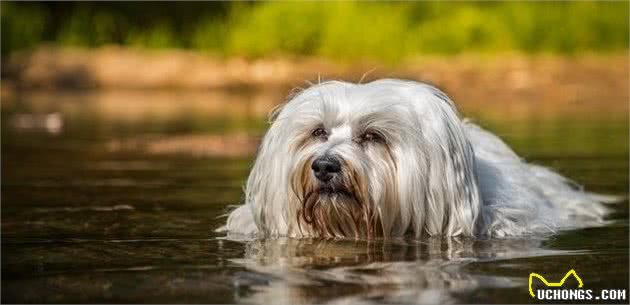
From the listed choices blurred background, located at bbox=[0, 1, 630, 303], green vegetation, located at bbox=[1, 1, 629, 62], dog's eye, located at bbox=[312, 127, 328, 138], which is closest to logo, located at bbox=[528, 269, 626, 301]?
blurred background, located at bbox=[0, 1, 630, 303]

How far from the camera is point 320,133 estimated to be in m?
6.72

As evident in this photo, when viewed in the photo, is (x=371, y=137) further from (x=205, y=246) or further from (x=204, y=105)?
(x=204, y=105)

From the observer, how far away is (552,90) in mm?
26078

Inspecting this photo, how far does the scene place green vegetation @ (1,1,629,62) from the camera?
27844mm

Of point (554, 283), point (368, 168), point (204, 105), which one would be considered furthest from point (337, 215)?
point (204, 105)

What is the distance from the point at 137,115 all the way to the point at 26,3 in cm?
1324

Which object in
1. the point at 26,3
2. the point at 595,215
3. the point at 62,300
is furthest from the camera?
the point at 26,3

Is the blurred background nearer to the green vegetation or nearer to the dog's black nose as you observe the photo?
the green vegetation

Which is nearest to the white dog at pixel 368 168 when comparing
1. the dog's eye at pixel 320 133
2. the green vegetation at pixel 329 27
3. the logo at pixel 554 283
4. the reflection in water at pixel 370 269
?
the dog's eye at pixel 320 133

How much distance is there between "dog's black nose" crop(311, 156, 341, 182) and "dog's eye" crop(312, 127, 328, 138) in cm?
36

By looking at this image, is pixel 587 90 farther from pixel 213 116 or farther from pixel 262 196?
pixel 262 196

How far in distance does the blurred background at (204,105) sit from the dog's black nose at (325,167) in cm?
44

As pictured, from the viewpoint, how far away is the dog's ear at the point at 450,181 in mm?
6695

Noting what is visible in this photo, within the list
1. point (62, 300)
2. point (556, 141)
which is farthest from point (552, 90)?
point (62, 300)
